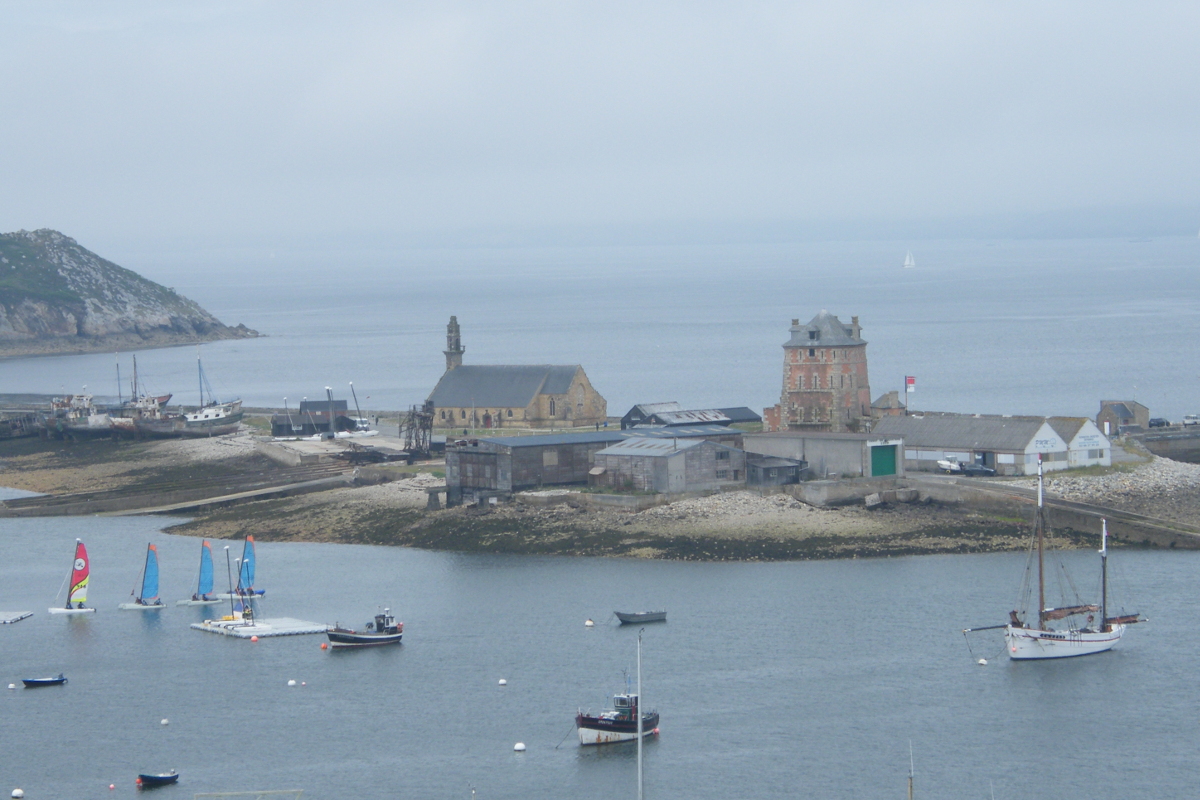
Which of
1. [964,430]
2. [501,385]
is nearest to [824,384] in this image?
[964,430]

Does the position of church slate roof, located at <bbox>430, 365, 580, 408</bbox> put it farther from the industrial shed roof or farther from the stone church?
the industrial shed roof

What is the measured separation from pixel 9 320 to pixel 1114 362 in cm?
11408

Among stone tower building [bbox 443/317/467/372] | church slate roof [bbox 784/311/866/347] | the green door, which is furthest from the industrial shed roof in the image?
stone tower building [bbox 443/317/467/372]

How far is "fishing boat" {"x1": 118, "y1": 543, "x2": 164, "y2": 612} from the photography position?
5478 cm

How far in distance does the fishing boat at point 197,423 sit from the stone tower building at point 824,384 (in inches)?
1474

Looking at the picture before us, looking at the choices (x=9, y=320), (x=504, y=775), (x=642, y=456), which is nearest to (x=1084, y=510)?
(x=642, y=456)

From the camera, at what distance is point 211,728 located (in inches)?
1625

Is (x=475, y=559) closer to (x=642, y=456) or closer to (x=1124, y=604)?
(x=642, y=456)

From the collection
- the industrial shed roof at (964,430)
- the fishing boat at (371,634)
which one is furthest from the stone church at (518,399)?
the fishing boat at (371,634)

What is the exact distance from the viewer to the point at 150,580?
55094 mm

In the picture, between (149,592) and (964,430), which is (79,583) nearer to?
(149,592)

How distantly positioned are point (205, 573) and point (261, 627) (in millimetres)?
5848

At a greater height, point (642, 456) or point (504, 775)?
point (642, 456)

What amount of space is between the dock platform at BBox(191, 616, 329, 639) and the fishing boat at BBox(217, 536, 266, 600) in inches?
68.1
